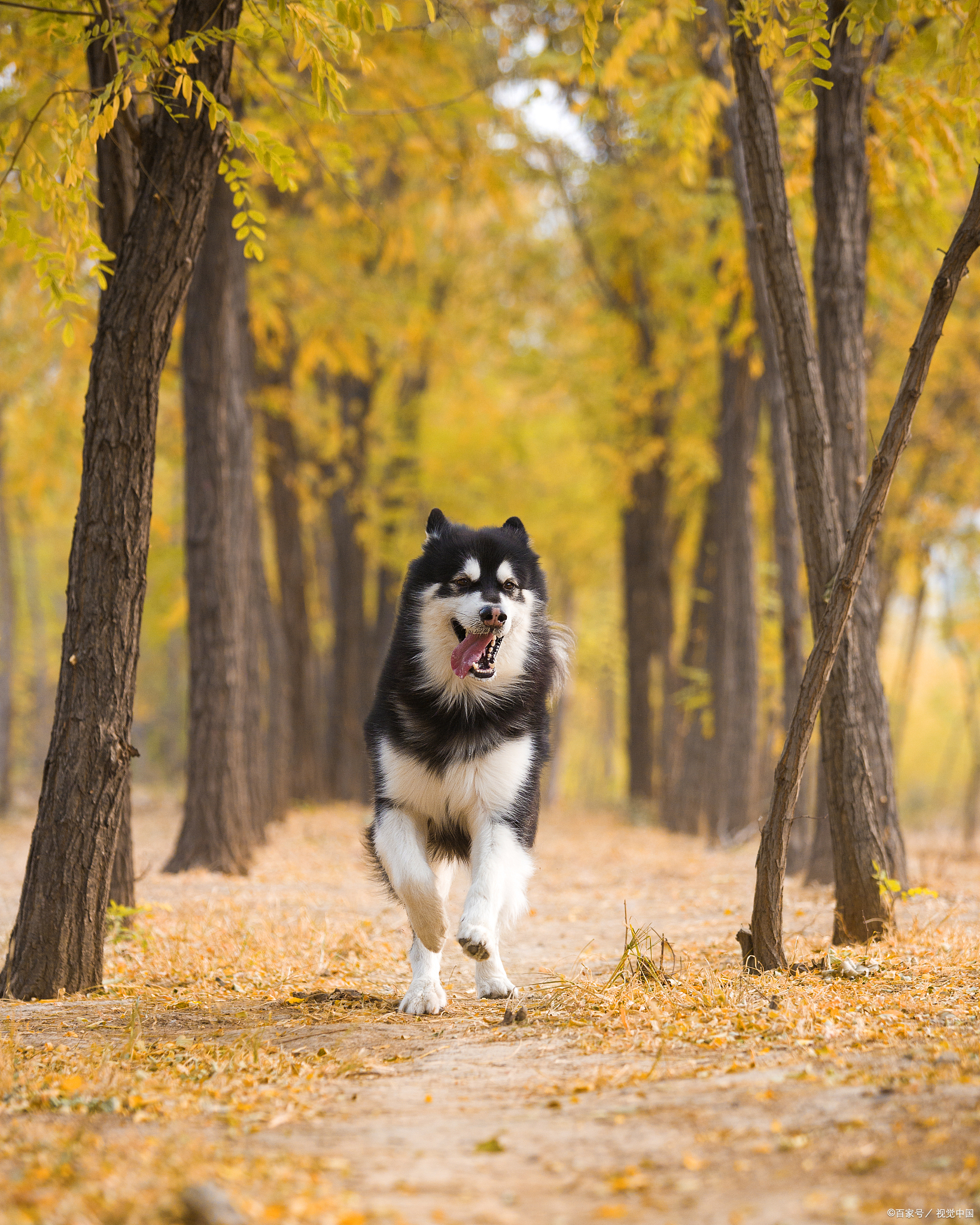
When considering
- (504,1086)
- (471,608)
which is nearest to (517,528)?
(471,608)

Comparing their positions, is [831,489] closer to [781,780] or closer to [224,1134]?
[781,780]

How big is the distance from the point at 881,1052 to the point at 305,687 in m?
13.3

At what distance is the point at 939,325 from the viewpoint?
4395 millimetres

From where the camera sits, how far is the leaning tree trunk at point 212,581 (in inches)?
361

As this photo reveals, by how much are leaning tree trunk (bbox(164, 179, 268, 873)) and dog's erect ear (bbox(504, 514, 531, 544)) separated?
14.0 ft

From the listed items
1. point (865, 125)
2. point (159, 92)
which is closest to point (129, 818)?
point (159, 92)

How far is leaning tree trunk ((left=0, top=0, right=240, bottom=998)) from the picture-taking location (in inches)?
190

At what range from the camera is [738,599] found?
12656 mm

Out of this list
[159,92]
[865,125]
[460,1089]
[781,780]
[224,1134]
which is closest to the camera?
[224,1134]

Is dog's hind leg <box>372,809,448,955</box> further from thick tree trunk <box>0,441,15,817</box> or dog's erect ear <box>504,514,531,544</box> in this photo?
thick tree trunk <box>0,441,15,817</box>

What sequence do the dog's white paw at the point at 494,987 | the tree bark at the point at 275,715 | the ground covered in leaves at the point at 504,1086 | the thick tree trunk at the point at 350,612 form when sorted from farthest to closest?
the thick tree trunk at the point at 350,612 < the tree bark at the point at 275,715 < the dog's white paw at the point at 494,987 < the ground covered in leaves at the point at 504,1086

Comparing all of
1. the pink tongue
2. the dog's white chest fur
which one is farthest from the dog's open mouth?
the dog's white chest fur

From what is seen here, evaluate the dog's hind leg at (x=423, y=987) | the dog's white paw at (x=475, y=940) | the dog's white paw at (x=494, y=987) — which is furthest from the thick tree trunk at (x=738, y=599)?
the dog's white paw at (x=475, y=940)

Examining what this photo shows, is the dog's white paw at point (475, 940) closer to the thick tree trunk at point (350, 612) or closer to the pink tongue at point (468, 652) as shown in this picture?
the pink tongue at point (468, 652)
